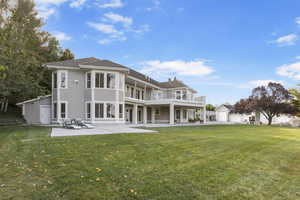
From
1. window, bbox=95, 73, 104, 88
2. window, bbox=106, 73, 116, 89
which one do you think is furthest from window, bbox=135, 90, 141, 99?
window, bbox=95, 73, 104, 88

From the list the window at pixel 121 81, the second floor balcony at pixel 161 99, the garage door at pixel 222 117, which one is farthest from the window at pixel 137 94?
the garage door at pixel 222 117

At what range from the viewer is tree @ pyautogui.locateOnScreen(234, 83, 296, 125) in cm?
2928

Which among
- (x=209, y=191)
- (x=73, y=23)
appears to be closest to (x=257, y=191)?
(x=209, y=191)

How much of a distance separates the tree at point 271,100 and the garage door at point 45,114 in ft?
96.5

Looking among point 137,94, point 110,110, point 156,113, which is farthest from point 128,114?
point 156,113

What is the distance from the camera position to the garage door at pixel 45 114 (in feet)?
62.6

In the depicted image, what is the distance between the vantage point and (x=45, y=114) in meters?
19.2

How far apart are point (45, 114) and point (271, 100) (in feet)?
104

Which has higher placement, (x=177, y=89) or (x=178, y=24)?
(x=178, y=24)

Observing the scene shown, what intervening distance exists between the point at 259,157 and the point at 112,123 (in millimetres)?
13656

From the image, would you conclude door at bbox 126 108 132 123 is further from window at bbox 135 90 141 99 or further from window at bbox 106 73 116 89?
window at bbox 106 73 116 89

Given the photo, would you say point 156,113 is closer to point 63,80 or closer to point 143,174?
point 63,80

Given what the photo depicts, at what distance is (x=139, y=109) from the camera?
26297mm

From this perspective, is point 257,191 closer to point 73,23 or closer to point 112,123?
point 112,123
